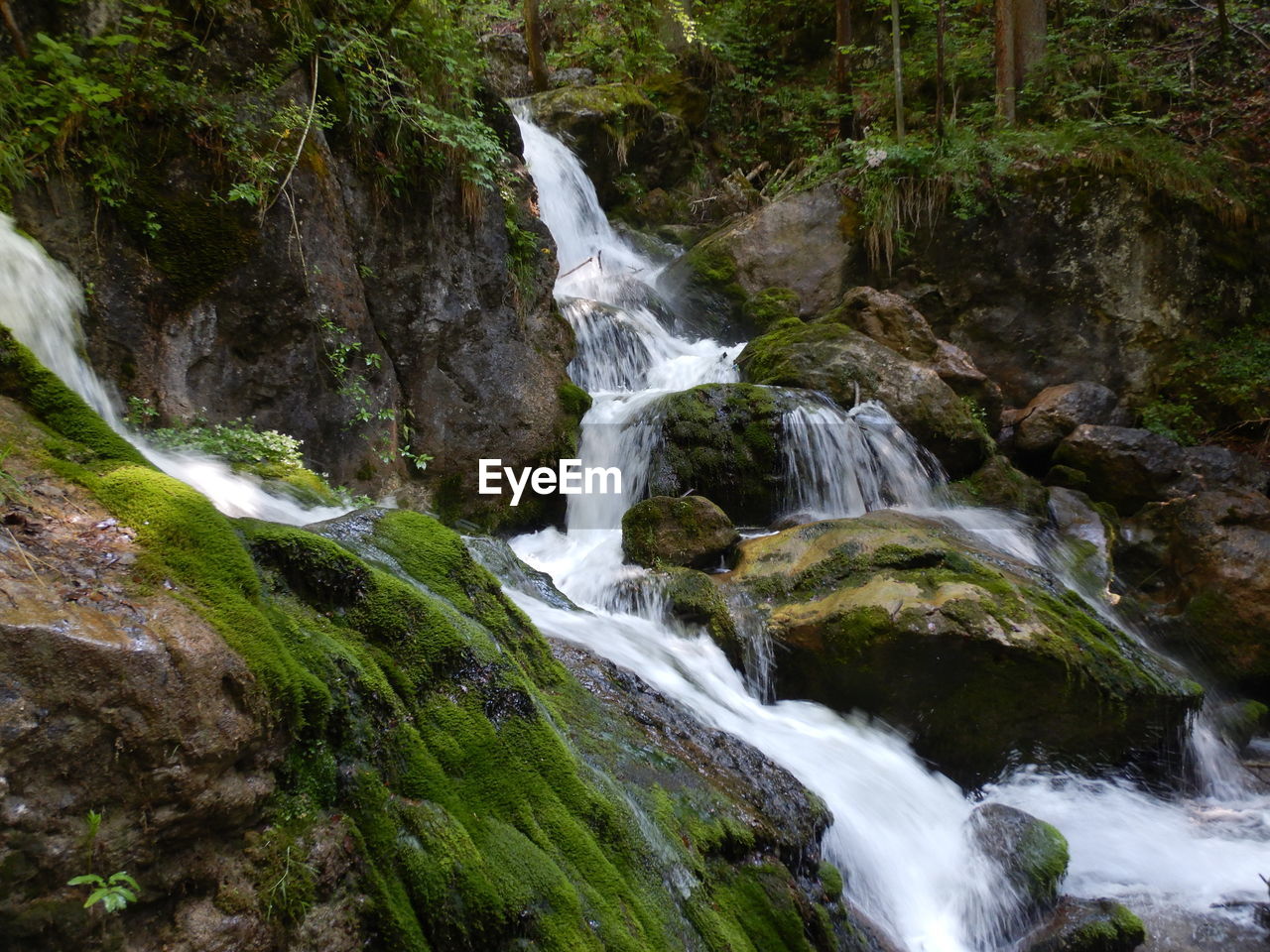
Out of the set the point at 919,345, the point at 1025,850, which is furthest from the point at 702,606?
the point at 919,345

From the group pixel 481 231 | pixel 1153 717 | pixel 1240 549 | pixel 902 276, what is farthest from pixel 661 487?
pixel 902 276

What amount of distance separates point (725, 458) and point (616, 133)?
9419 millimetres

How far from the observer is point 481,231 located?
791 centimetres

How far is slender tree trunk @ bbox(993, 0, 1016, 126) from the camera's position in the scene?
12211 millimetres

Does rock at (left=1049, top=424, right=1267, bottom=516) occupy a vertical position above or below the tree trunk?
below

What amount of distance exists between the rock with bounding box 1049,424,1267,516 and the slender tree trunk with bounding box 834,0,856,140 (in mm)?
7777

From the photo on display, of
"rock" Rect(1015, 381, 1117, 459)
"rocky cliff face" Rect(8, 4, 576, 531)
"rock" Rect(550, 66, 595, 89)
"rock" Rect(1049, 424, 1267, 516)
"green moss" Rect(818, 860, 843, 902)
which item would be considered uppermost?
"rock" Rect(550, 66, 595, 89)

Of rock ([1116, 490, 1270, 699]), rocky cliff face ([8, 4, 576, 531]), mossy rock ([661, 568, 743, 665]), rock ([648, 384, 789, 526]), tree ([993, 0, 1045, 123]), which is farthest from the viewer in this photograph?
tree ([993, 0, 1045, 123])

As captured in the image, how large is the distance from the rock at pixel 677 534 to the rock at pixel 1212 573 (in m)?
4.45

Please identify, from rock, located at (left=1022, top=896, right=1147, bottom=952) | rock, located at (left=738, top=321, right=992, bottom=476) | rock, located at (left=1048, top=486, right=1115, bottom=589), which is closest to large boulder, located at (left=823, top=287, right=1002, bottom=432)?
rock, located at (left=738, top=321, right=992, bottom=476)

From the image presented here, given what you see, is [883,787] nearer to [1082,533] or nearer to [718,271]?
[1082,533]

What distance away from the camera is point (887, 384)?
30.0 ft

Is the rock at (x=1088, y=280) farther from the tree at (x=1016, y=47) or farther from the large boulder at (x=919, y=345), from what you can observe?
the tree at (x=1016, y=47)

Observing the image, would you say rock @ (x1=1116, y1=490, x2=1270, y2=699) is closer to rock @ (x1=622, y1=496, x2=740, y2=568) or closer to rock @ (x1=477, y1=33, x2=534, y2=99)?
rock @ (x1=622, y1=496, x2=740, y2=568)
